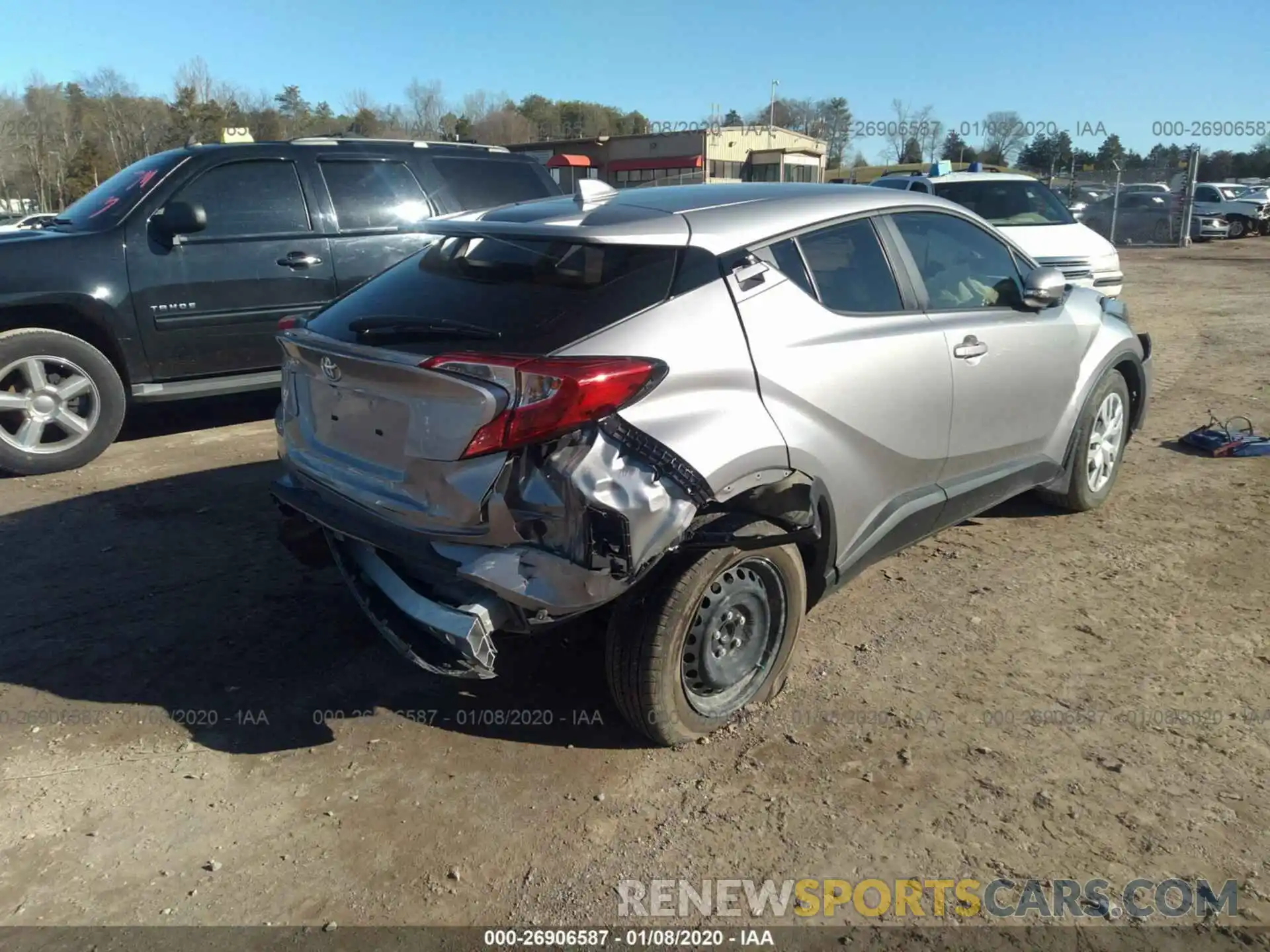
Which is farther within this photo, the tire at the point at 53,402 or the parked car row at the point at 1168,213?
the parked car row at the point at 1168,213

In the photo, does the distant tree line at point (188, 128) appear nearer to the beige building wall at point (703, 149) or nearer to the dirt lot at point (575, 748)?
the beige building wall at point (703, 149)

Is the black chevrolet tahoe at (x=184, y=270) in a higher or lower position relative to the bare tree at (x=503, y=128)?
lower

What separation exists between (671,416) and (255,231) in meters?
5.04

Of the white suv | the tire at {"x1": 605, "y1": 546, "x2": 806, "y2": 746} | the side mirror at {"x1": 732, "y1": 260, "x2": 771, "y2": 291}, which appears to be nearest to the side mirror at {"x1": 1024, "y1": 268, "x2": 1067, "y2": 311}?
the side mirror at {"x1": 732, "y1": 260, "x2": 771, "y2": 291}

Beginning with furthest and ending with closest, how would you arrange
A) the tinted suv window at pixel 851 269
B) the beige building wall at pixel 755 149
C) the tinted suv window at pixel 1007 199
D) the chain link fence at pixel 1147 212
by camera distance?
the beige building wall at pixel 755 149 → the chain link fence at pixel 1147 212 → the tinted suv window at pixel 1007 199 → the tinted suv window at pixel 851 269

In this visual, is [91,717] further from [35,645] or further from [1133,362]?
[1133,362]

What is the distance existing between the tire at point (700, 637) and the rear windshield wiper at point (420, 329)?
939mm

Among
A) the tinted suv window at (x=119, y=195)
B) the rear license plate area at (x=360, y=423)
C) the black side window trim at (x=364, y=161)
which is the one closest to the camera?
the rear license plate area at (x=360, y=423)

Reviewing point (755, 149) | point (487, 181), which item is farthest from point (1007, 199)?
point (755, 149)

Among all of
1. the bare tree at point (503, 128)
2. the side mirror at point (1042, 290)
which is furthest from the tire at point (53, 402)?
the bare tree at point (503, 128)

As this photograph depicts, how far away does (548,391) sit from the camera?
8.82ft

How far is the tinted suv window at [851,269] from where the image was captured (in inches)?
137

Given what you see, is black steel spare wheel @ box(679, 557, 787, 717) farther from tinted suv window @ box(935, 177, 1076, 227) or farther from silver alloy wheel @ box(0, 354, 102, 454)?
tinted suv window @ box(935, 177, 1076, 227)

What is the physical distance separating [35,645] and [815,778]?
10.3ft
